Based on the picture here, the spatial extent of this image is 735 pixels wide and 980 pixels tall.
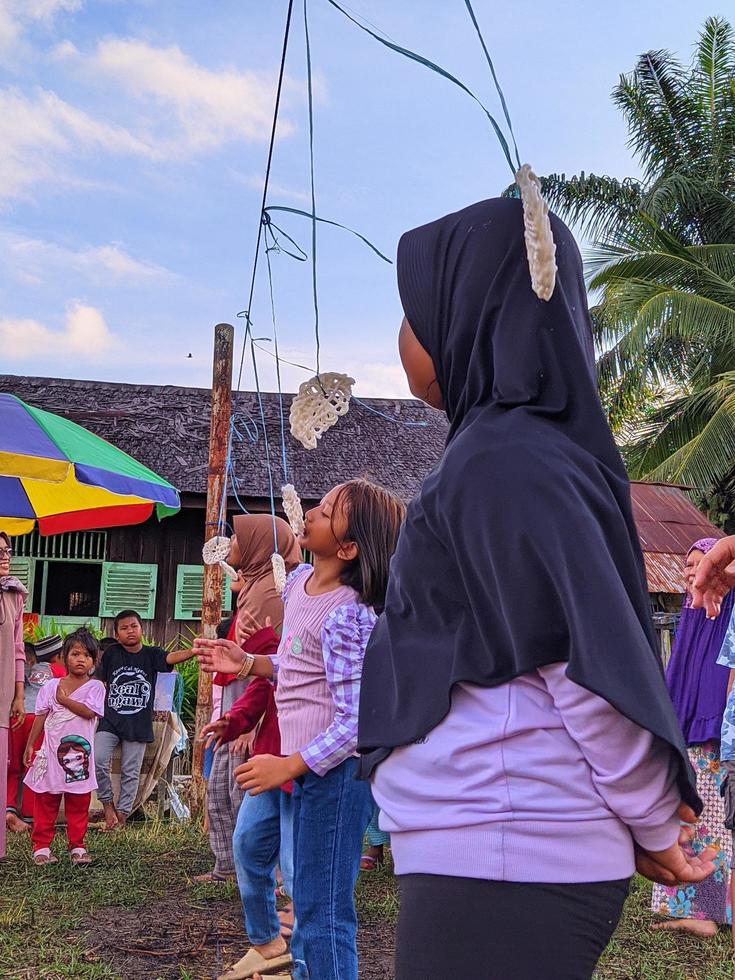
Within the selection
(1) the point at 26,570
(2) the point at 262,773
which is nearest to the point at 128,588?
(1) the point at 26,570

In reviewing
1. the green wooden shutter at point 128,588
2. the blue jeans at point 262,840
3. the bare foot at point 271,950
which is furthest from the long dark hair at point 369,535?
the green wooden shutter at point 128,588

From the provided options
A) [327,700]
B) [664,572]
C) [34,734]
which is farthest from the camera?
[664,572]

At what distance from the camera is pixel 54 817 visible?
→ 607 centimetres

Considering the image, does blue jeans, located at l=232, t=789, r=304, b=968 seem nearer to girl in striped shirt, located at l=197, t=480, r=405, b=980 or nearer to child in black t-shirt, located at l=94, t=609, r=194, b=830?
girl in striped shirt, located at l=197, t=480, r=405, b=980

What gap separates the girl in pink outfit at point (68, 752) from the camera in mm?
5980

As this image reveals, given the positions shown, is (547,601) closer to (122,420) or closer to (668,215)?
(122,420)

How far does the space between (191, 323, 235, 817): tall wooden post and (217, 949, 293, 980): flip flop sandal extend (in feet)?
10.4

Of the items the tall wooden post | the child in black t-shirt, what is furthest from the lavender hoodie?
the child in black t-shirt

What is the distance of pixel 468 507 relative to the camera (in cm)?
127

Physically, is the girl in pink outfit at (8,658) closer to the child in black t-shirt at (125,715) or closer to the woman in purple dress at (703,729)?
the child in black t-shirt at (125,715)

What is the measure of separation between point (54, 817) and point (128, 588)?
788 cm

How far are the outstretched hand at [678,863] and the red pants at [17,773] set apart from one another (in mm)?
6647

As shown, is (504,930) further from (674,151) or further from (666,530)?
(674,151)

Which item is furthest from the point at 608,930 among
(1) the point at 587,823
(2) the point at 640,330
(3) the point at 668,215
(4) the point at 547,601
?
(3) the point at 668,215
